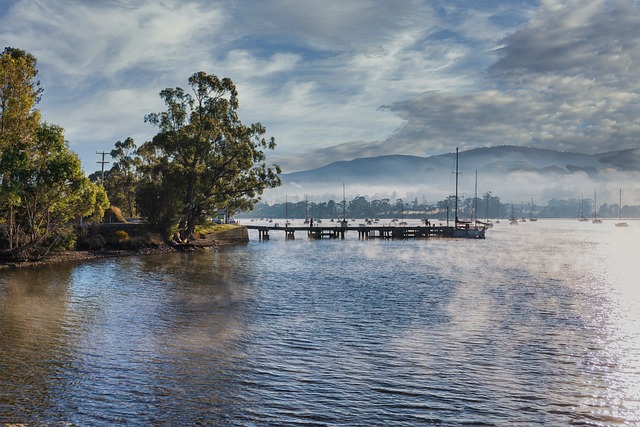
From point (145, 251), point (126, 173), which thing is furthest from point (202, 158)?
point (126, 173)

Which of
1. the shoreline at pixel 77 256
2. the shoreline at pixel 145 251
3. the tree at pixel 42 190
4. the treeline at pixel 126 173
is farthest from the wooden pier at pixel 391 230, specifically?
the tree at pixel 42 190

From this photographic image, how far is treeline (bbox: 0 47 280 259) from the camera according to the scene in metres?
49.8

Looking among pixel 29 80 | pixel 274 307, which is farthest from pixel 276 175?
pixel 274 307

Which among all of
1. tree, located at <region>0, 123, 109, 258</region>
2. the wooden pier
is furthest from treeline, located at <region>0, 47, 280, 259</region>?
the wooden pier

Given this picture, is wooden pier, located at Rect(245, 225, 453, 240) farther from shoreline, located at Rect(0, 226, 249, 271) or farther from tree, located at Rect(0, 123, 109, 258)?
tree, located at Rect(0, 123, 109, 258)

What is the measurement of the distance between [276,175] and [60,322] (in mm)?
63211

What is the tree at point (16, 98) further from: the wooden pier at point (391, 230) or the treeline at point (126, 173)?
the wooden pier at point (391, 230)

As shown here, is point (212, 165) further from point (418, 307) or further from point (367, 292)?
point (418, 307)

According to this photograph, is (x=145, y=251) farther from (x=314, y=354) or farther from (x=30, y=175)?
(x=314, y=354)

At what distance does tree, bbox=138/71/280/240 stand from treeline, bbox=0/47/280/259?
0.15 m

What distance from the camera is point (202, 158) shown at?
80.1 metres

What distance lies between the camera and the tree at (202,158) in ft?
255

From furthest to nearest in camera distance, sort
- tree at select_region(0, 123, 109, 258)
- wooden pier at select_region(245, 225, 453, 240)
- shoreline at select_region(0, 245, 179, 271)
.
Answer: wooden pier at select_region(245, 225, 453, 240)
shoreline at select_region(0, 245, 179, 271)
tree at select_region(0, 123, 109, 258)

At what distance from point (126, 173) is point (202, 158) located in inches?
1901
